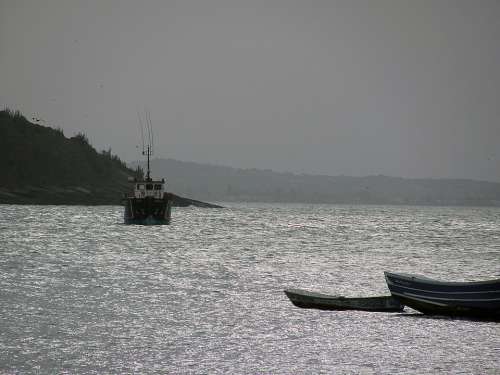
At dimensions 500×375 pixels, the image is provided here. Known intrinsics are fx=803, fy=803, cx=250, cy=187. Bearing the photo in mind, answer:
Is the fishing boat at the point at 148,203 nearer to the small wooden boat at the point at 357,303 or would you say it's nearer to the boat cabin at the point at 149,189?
the boat cabin at the point at 149,189

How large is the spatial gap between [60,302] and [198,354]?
13.4 metres

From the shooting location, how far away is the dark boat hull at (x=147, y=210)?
111625 mm

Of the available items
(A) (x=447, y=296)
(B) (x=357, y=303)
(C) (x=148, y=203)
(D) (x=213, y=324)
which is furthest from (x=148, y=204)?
(A) (x=447, y=296)

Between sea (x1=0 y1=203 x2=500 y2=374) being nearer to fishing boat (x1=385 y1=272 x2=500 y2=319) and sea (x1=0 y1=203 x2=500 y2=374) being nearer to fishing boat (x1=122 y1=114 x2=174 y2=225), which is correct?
fishing boat (x1=385 y1=272 x2=500 y2=319)

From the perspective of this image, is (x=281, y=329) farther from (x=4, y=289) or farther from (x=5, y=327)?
(x=4, y=289)

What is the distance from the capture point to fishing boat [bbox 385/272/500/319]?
32031 millimetres

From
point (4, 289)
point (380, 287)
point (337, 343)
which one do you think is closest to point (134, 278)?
point (4, 289)

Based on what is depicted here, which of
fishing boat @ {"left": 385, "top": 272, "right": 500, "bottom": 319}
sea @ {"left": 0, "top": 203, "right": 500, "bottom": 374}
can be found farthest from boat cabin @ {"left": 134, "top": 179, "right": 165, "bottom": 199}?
fishing boat @ {"left": 385, "top": 272, "right": 500, "bottom": 319}

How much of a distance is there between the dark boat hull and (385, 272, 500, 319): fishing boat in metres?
79.4

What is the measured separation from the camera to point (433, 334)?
30875 millimetres

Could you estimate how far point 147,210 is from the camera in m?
112

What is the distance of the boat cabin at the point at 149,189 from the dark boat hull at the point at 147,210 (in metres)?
1.29

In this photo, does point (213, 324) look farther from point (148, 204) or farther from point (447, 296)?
point (148, 204)

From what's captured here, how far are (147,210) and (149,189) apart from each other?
5.39m
